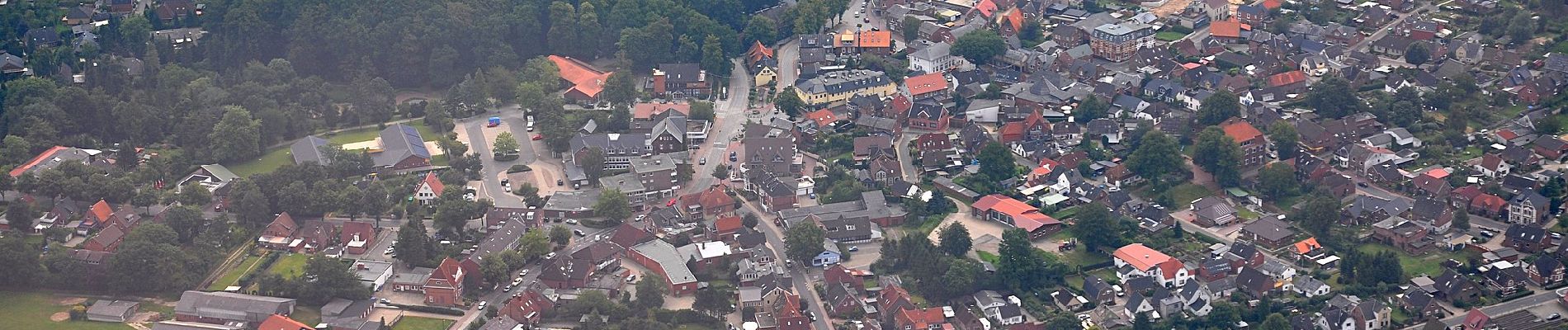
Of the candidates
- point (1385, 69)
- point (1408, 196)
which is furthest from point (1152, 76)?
point (1408, 196)

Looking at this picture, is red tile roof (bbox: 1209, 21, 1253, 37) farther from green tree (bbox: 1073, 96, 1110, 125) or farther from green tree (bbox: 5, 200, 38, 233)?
green tree (bbox: 5, 200, 38, 233)

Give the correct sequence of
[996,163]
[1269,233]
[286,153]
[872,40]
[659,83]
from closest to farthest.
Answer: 1. [1269,233]
2. [996,163]
3. [286,153]
4. [659,83]
5. [872,40]

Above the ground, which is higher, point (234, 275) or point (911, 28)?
point (234, 275)

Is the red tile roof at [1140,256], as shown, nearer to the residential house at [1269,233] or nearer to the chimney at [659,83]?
the residential house at [1269,233]

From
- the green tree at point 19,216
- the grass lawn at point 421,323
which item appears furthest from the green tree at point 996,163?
the green tree at point 19,216

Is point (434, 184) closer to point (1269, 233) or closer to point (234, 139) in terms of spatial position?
point (234, 139)

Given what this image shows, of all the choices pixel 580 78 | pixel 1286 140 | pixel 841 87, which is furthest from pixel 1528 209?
pixel 580 78

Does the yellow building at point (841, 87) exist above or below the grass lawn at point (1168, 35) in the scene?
above
